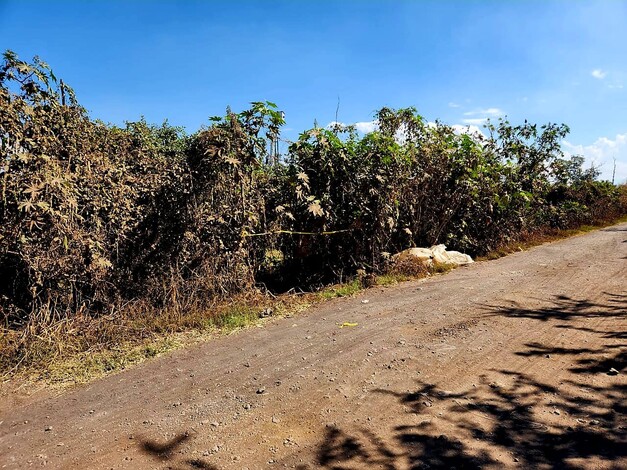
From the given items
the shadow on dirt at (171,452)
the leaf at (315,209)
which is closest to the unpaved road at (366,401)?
the shadow on dirt at (171,452)

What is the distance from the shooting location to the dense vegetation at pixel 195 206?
4867 mm

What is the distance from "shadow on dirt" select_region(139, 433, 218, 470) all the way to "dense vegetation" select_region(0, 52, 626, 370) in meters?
2.64

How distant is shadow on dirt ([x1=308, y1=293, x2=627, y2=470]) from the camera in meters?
2.77

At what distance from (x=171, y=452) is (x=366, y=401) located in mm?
1583

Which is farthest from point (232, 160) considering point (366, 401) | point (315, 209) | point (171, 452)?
point (171, 452)

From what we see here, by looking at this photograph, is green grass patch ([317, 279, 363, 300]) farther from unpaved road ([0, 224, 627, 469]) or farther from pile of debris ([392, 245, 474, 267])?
pile of debris ([392, 245, 474, 267])

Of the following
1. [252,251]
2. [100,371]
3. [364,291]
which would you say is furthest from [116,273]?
[364,291]

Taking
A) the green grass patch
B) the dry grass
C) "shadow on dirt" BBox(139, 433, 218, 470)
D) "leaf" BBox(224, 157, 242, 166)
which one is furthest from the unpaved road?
"leaf" BBox(224, 157, 242, 166)

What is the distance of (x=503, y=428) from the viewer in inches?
121

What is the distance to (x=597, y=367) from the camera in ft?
13.0

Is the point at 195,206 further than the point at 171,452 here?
Yes

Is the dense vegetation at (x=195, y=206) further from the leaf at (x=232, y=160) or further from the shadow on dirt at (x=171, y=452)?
the shadow on dirt at (x=171, y=452)

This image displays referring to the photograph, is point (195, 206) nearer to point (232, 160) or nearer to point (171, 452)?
point (232, 160)

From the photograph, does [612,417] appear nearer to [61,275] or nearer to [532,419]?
[532,419]
